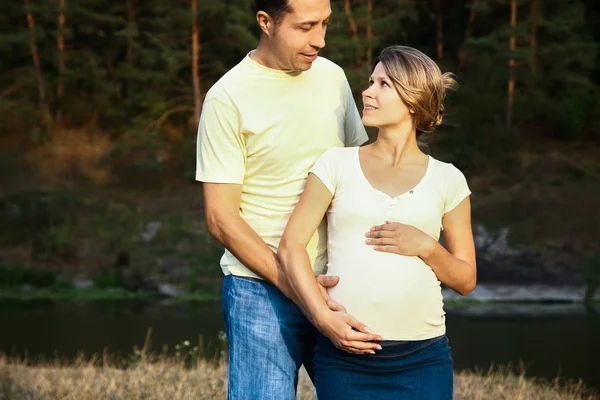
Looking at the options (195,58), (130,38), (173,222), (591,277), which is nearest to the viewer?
(591,277)

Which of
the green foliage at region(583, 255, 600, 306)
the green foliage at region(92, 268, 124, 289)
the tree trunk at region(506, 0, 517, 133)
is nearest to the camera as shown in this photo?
the green foliage at region(583, 255, 600, 306)

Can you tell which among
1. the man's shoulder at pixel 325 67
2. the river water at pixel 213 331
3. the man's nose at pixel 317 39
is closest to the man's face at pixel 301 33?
the man's nose at pixel 317 39

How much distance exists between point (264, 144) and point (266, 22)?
0.35 m

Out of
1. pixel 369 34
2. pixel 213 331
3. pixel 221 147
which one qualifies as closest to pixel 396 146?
pixel 221 147

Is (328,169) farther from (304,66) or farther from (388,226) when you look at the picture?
A: (304,66)

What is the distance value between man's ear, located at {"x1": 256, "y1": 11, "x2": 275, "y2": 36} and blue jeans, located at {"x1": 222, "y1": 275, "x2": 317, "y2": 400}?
2.29ft

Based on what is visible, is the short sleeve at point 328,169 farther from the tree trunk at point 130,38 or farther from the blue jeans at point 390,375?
the tree trunk at point 130,38

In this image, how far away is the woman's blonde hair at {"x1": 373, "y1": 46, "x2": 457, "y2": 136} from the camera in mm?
2646

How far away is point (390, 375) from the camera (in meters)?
2.62

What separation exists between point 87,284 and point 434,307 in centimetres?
1582

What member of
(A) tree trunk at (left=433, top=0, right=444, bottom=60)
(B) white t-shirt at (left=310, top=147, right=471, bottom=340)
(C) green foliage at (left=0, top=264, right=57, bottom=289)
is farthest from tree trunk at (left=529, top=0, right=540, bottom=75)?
(B) white t-shirt at (left=310, top=147, right=471, bottom=340)

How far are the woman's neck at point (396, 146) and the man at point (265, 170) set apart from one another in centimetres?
24

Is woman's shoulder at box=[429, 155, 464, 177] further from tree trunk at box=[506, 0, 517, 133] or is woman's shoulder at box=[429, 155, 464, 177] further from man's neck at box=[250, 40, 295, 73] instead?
tree trunk at box=[506, 0, 517, 133]

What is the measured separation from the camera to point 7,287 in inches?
704
